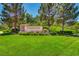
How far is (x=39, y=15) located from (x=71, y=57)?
2.78ft

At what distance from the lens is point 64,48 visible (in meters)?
4.93

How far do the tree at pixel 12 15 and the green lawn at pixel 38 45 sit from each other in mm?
212

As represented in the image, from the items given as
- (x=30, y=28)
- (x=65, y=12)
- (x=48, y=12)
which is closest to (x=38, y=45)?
(x=30, y=28)

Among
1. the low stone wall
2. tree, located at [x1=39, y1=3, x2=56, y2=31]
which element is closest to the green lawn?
the low stone wall

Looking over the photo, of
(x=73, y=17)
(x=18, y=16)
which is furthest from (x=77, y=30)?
(x=18, y=16)

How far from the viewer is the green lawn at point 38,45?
489 centimetres

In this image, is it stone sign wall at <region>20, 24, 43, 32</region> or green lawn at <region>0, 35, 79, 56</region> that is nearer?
green lawn at <region>0, 35, 79, 56</region>

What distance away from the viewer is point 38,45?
495cm

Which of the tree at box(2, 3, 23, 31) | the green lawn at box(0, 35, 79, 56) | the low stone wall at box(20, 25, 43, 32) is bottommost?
the green lawn at box(0, 35, 79, 56)

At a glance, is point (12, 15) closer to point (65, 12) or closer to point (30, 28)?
point (30, 28)

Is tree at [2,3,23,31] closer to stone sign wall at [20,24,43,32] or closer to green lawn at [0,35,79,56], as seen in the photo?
stone sign wall at [20,24,43,32]

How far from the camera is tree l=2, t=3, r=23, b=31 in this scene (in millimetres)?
5055

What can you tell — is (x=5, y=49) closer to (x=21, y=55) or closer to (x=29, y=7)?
(x=21, y=55)

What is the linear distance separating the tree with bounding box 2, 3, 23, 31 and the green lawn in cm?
21
